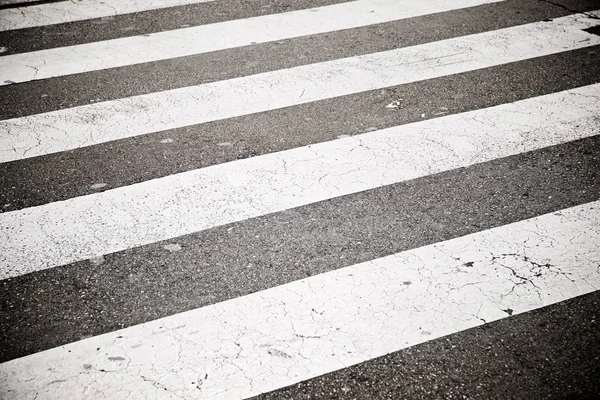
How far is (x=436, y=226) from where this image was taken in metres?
3.48

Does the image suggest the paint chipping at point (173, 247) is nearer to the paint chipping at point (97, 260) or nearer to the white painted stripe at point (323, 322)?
the paint chipping at point (97, 260)

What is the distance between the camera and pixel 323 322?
2893 millimetres

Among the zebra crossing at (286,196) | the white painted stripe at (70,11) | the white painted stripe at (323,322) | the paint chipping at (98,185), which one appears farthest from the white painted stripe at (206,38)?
the white painted stripe at (323,322)

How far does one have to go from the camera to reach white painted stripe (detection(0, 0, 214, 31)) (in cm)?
581

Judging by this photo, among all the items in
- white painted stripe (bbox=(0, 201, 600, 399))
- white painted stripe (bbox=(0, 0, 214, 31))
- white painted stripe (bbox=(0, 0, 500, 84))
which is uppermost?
white painted stripe (bbox=(0, 0, 214, 31))

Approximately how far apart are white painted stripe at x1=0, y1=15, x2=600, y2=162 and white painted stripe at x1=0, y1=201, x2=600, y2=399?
195cm

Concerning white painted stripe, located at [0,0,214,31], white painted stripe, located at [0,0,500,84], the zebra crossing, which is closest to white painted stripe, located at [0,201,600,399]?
the zebra crossing

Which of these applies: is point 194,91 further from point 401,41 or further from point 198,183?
point 401,41

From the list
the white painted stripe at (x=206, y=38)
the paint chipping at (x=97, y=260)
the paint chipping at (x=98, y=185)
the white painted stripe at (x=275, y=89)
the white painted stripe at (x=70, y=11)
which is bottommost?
the paint chipping at (x=97, y=260)

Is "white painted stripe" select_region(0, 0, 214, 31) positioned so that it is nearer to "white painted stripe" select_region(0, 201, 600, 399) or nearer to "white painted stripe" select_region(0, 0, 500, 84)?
"white painted stripe" select_region(0, 0, 500, 84)

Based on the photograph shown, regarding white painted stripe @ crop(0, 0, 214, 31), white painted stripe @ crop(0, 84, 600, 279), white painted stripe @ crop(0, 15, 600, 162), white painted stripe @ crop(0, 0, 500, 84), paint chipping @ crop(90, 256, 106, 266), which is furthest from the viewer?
white painted stripe @ crop(0, 0, 214, 31)

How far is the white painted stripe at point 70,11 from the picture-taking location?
581 cm

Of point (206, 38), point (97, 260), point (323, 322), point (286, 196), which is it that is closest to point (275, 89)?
point (206, 38)

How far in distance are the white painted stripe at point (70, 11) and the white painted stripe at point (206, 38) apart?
662mm
